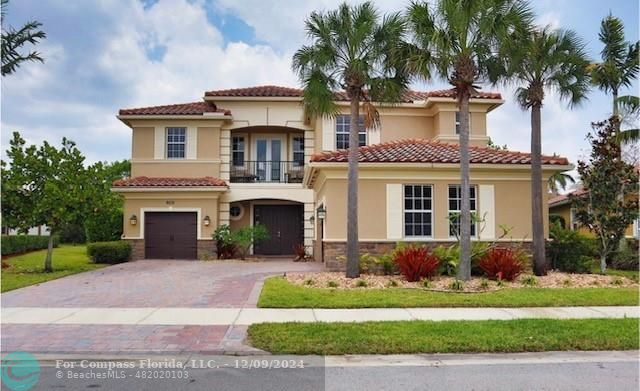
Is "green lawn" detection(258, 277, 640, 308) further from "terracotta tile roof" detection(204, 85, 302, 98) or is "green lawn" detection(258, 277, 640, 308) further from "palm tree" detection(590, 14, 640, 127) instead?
"terracotta tile roof" detection(204, 85, 302, 98)

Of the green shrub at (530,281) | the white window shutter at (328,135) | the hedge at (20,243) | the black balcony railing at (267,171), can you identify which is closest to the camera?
the green shrub at (530,281)

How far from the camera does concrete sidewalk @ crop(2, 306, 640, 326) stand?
8.61 m

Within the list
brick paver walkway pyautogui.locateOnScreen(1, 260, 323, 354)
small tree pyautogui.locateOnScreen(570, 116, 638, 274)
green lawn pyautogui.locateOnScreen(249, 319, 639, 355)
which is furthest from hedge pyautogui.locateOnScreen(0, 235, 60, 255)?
small tree pyautogui.locateOnScreen(570, 116, 638, 274)

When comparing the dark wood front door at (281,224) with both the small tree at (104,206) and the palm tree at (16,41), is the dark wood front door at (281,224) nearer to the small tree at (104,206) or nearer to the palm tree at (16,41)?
the small tree at (104,206)

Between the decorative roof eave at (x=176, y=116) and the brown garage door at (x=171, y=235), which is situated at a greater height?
the decorative roof eave at (x=176, y=116)

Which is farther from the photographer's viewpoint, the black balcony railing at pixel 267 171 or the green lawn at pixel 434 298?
the black balcony railing at pixel 267 171

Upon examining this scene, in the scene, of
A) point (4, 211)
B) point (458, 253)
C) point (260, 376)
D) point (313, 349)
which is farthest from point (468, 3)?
point (4, 211)

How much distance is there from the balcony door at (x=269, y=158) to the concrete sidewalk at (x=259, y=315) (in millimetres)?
15466

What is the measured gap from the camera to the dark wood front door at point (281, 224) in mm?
24938

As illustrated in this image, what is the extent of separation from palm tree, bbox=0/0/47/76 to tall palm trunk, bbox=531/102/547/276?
1884 centimetres

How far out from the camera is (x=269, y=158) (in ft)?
82.3

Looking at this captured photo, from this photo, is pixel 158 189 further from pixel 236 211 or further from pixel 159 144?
pixel 236 211

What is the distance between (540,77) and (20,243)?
Answer: 27.2 m

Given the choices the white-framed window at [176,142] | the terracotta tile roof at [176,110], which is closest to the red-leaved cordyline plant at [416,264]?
the terracotta tile roof at [176,110]
